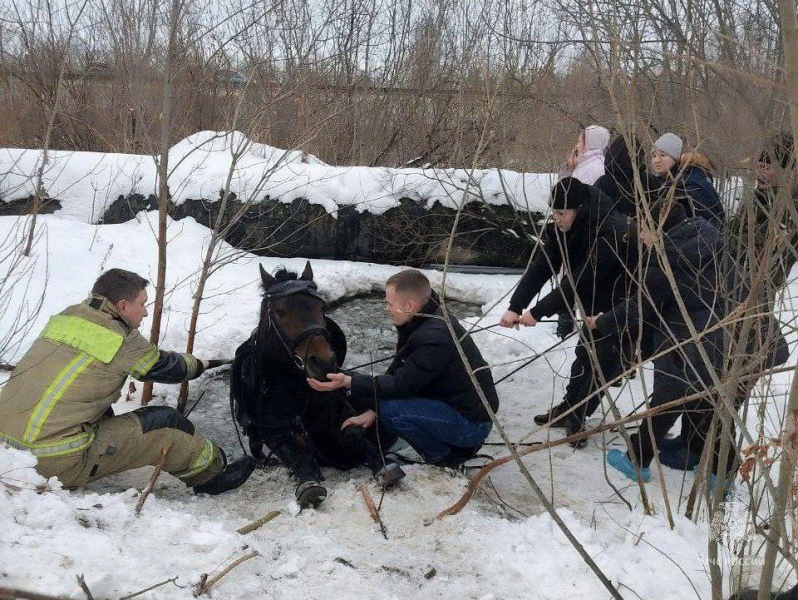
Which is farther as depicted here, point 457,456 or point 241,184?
point 241,184

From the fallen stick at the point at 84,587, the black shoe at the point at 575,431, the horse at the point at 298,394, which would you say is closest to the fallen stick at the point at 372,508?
the horse at the point at 298,394

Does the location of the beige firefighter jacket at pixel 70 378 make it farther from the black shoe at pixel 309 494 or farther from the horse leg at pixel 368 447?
the horse leg at pixel 368 447

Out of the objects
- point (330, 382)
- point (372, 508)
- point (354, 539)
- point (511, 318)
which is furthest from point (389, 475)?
point (511, 318)

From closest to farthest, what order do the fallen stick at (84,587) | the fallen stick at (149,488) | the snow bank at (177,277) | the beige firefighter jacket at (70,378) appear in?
the fallen stick at (84,587) → the fallen stick at (149,488) → the beige firefighter jacket at (70,378) → the snow bank at (177,277)

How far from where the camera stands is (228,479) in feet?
12.8

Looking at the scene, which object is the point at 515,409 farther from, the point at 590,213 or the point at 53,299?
the point at 53,299

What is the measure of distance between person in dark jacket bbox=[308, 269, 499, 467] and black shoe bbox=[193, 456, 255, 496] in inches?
24.8

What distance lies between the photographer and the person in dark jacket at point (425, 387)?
398 cm

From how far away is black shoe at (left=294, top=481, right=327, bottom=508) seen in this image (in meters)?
3.54

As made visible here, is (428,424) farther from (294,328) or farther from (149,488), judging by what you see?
(149,488)

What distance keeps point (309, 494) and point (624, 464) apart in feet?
6.65

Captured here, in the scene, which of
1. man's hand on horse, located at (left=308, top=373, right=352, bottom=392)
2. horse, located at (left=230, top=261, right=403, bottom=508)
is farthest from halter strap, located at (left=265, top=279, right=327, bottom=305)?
A: man's hand on horse, located at (left=308, top=373, right=352, bottom=392)

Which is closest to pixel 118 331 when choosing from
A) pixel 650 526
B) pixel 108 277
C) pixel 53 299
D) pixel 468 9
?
pixel 108 277

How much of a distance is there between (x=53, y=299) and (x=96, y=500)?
12.5ft
